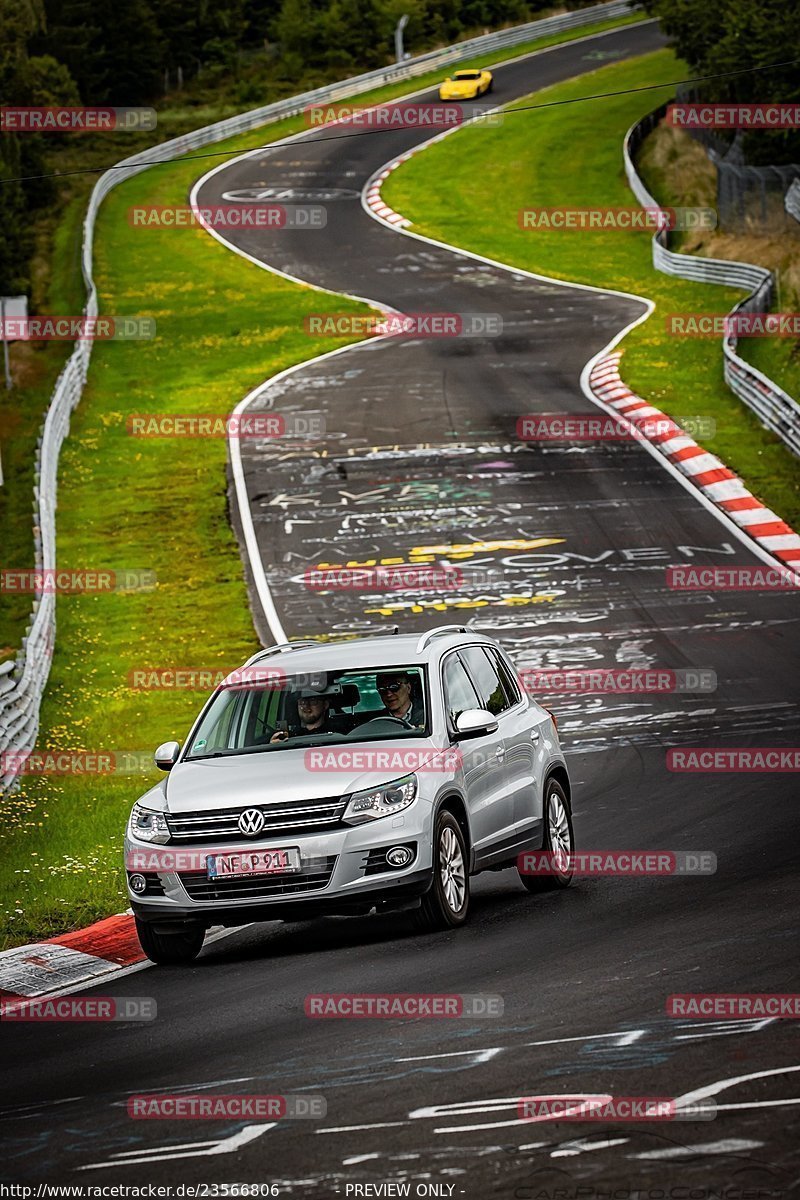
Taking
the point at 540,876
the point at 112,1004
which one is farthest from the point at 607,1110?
the point at 540,876

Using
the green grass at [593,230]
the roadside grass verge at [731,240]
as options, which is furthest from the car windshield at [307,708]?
the roadside grass verge at [731,240]

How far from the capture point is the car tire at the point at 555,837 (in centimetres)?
1241

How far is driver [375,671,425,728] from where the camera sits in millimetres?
11492

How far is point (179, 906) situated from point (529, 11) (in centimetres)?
9285

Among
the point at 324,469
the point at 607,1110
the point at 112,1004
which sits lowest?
the point at 324,469

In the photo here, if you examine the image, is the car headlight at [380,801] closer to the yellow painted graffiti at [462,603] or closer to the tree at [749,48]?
the yellow painted graffiti at [462,603]

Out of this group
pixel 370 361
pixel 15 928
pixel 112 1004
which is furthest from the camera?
pixel 370 361

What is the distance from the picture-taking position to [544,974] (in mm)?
9430

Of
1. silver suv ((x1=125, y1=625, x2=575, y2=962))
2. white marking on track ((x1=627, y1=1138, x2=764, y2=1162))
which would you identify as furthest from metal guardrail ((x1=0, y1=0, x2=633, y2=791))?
white marking on track ((x1=627, y1=1138, x2=764, y2=1162))

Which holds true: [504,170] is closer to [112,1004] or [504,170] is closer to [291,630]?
[291,630]

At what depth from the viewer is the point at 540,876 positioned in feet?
40.8

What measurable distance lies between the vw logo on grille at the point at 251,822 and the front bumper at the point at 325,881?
0.06 metres

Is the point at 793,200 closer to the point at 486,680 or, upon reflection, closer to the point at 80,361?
the point at 80,361

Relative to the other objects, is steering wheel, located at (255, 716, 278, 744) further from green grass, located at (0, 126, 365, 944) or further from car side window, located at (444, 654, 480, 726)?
green grass, located at (0, 126, 365, 944)
